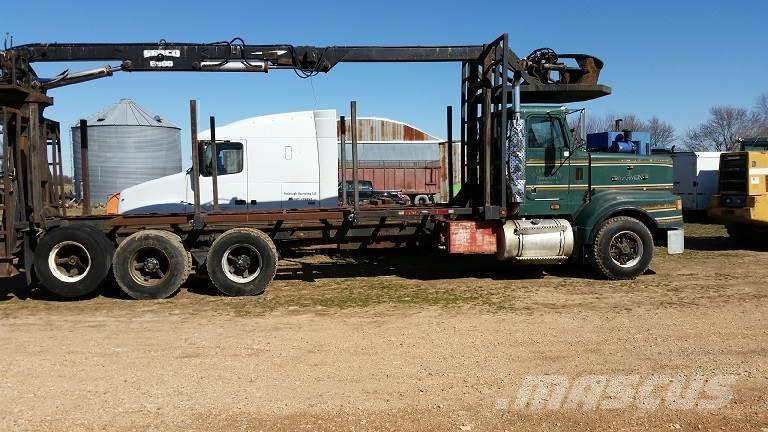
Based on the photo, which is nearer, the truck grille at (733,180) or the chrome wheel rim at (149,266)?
the chrome wheel rim at (149,266)

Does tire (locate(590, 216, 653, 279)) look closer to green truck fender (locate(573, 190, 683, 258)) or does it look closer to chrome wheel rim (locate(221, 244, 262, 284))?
green truck fender (locate(573, 190, 683, 258))

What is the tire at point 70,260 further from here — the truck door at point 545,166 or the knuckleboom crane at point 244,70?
the truck door at point 545,166

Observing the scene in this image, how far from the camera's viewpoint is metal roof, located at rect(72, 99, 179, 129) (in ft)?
121

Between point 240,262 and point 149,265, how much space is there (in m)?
1.35

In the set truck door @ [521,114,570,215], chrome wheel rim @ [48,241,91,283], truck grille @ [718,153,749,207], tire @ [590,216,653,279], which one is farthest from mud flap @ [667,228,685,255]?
chrome wheel rim @ [48,241,91,283]

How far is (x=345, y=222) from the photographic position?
9.88m

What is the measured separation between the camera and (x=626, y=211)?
33.9 ft

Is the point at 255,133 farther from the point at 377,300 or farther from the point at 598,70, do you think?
the point at 598,70

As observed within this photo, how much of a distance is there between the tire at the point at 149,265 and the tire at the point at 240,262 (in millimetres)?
431

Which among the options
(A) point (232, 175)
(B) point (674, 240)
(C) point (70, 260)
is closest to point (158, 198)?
(A) point (232, 175)

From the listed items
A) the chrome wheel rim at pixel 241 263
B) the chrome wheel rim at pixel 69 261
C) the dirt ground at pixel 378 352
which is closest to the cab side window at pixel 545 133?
the dirt ground at pixel 378 352

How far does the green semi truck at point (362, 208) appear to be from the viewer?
29.6 ft

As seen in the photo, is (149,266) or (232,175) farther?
(232,175)

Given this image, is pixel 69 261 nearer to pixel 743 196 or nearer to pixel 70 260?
pixel 70 260
